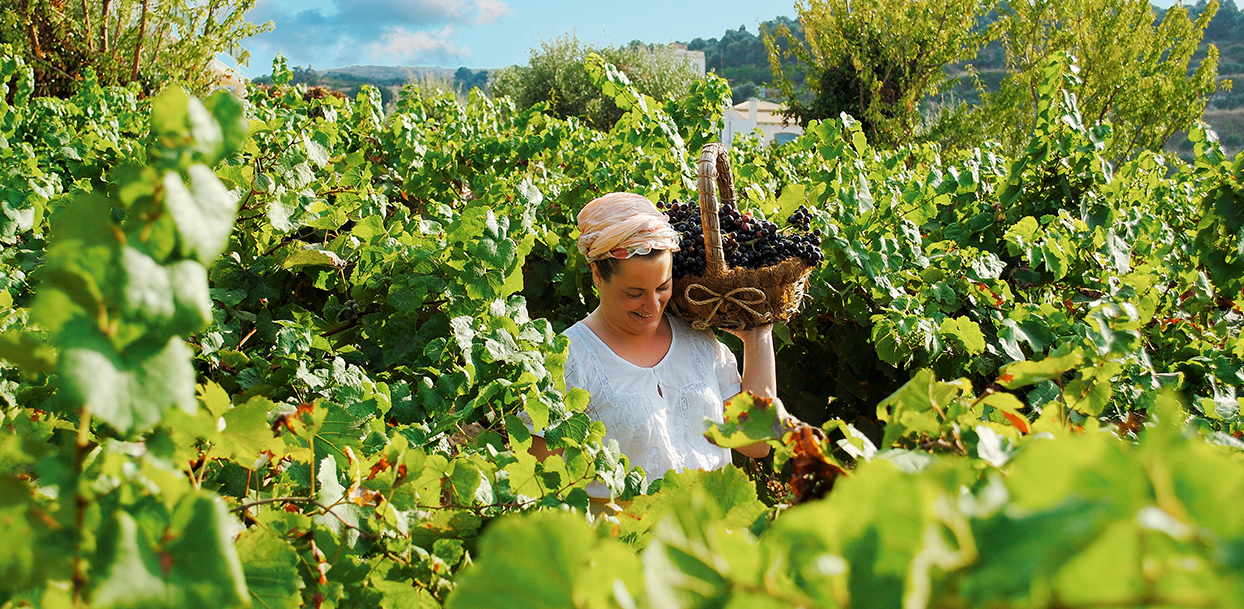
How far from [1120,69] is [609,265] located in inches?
565

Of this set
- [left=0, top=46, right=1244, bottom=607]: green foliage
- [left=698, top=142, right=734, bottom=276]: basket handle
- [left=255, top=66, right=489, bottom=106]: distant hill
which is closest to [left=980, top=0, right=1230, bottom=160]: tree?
[left=0, top=46, right=1244, bottom=607]: green foliage

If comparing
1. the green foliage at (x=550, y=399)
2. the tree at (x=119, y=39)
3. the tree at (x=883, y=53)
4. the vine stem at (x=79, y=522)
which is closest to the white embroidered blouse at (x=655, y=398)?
the green foliage at (x=550, y=399)

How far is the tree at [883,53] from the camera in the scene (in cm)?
1488

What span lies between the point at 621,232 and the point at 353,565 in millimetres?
1326

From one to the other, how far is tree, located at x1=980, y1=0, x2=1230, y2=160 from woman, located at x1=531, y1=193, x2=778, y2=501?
12043 millimetres

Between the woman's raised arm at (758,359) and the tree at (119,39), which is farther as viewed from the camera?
the tree at (119,39)

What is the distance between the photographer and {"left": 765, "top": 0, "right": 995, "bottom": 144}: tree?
48.8 feet

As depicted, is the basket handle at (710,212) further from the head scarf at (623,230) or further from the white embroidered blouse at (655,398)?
the white embroidered blouse at (655,398)

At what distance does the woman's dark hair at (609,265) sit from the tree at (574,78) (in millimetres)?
21995

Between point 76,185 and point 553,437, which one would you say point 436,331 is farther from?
point 76,185

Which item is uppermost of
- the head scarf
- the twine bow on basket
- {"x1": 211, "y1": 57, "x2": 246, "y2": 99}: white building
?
{"x1": 211, "y1": 57, "x2": 246, "y2": 99}: white building

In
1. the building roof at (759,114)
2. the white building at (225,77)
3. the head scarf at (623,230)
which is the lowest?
the building roof at (759,114)

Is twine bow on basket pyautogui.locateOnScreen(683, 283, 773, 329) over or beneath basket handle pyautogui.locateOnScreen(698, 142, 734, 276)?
beneath

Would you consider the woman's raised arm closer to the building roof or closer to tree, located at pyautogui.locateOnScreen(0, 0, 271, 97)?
tree, located at pyautogui.locateOnScreen(0, 0, 271, 97)
